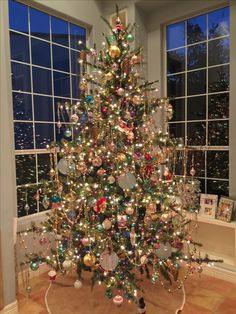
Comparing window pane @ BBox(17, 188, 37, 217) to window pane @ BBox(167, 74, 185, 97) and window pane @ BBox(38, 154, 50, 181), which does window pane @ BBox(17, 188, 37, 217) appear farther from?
window pane @ BBox(167, 74, 185, 97)

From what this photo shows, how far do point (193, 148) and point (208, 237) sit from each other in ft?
3.35

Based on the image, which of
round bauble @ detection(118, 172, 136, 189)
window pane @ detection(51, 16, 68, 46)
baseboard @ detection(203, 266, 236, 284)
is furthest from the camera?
window pane @ detection(51, 16, 68, 46)

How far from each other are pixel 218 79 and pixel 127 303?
2.45 meters

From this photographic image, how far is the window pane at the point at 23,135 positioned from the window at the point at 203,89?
5.41ft

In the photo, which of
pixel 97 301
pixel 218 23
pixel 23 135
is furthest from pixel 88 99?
pixel 218 23

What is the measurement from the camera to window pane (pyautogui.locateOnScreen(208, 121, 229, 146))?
9.88 ft

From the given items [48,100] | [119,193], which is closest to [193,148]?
[119,193]

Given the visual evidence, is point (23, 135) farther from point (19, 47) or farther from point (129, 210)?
point (129, 210)

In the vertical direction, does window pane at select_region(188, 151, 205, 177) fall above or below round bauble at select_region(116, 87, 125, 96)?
below

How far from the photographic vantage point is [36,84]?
2.97 meters

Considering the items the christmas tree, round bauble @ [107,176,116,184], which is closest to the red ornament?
the christmas tree

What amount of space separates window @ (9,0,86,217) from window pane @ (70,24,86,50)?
0.04 ft

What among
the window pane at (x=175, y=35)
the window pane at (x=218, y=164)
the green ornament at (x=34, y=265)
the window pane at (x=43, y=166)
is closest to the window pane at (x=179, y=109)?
the window pane at (x=218, y=164)

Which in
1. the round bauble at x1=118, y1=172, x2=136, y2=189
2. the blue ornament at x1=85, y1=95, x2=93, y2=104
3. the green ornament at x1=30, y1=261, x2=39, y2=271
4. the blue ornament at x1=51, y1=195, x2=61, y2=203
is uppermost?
the blue ornament at x1=85, y1=95, x2=93, y2=104
